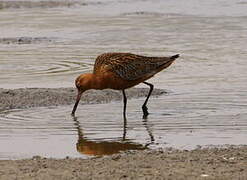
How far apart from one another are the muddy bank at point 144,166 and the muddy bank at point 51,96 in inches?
149

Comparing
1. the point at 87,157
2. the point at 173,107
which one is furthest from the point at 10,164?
the point at 173,107

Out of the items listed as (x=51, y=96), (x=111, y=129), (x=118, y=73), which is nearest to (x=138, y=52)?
(x=51, y=96)

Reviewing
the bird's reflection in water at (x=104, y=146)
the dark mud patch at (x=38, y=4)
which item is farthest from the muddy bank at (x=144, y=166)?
the dark mud patch at (x=38, y=4)

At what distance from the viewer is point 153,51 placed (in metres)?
18.4

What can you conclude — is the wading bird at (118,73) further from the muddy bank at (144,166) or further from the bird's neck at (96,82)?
the muddy bank at (144,166)

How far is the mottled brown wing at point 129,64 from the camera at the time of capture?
12633mm

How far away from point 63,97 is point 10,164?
15.0 ft

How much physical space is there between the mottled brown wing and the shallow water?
478 millimetres

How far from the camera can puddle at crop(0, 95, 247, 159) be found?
10180mm

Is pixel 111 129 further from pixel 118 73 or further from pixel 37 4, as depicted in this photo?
pixel 37 4

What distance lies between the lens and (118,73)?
12648mm

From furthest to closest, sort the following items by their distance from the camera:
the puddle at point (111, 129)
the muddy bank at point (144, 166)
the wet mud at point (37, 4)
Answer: the wet mud at point (37, 4), the puddle at point (111, 129), the muddy bank at point (144, 166)

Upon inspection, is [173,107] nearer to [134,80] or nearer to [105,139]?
[134,80]

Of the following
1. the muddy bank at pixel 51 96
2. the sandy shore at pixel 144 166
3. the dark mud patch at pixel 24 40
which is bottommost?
the dark mud patch at pixel 24 40
